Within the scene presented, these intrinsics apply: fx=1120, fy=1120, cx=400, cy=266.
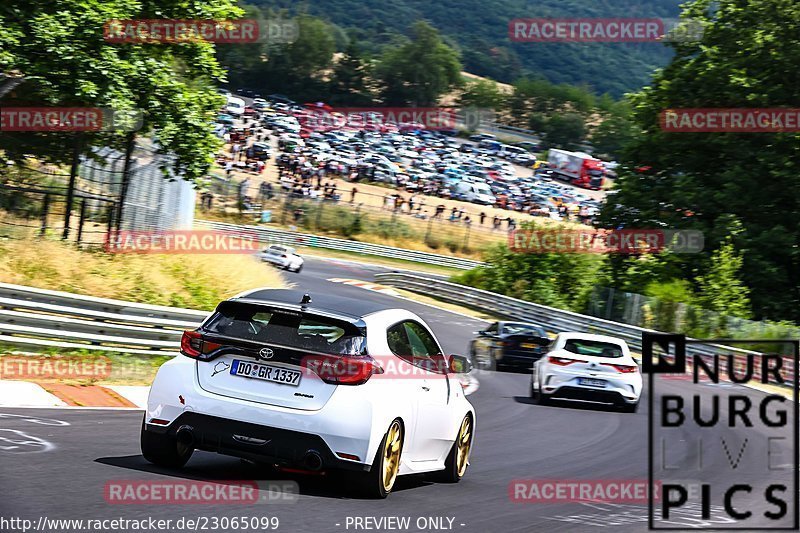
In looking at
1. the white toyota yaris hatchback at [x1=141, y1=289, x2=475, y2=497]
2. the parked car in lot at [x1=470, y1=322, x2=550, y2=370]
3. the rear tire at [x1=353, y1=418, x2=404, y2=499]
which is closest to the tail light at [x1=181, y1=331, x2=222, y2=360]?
the white toyota yaris hatchback at [x1=141, y1=289, x2=475, y2=497]

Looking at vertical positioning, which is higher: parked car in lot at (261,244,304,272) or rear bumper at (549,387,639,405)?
parked car in lot at (261,244,304,272)

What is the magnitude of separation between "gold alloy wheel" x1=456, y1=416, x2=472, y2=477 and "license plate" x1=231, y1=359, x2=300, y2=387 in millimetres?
2412

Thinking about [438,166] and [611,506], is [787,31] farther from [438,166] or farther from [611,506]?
[438,166]

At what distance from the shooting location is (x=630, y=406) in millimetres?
18969

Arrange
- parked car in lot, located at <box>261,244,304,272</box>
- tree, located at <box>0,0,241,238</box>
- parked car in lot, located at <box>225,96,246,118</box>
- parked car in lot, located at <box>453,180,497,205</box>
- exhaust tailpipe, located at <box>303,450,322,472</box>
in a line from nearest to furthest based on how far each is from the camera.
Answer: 1. exhaust tailpipe, located at <box>303,450,322,472</box>
2. tree, located at <box>0,0,241,238</box>
3. parked car in lot, located at <box>261,244,304,272</box>
4. parked car in lot, located at <box>453,180,497,205</box>
5. parked car in lot, located at <box>225,96,246,118</box>

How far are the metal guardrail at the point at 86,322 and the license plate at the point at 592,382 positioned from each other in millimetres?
6466

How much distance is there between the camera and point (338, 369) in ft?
25.6

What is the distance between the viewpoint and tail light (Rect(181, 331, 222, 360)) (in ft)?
26.4

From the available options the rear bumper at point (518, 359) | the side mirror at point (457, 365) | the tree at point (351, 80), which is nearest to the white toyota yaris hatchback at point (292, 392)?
the side mirror at point (457, 365)

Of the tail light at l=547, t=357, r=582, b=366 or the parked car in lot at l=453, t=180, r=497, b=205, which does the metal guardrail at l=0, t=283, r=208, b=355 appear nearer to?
the tail light at l=547, t=357, r=582, b=366

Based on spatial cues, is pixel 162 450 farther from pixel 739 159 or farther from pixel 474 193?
pixel 474 193

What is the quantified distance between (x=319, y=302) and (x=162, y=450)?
1584 mm

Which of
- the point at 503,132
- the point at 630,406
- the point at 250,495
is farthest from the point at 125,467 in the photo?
the point at 503,132

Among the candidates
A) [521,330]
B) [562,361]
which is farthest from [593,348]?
[521,330]
